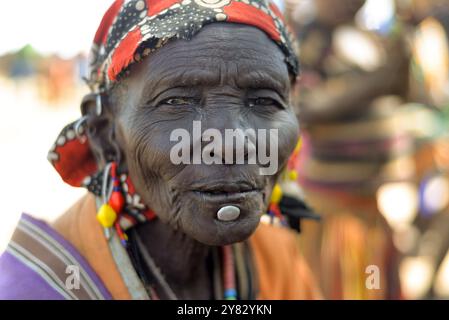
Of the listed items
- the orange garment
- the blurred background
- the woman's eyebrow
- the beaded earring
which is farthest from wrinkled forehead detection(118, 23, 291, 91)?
the blurred background

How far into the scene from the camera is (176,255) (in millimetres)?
2174

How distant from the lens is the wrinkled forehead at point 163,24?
181 cm

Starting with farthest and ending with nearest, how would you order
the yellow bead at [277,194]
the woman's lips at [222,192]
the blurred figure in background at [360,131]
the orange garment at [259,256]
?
the blurred figure in background at [360,131] → the yellow bead at [277,194] → the orange garment at [259,256] → the woman's lips at [222,192]

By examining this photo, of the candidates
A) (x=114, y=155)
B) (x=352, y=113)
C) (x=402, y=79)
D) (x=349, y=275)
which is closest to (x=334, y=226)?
(x=349, y=275)

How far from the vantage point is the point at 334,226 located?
4816 millimetres

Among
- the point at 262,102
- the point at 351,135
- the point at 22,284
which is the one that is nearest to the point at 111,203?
the point at 22,284

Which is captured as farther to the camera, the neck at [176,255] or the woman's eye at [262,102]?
the neck at [176,255]

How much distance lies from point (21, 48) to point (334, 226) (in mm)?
19346

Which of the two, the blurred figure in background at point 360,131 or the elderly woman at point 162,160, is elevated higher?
the blurred figure in background at point 360,131

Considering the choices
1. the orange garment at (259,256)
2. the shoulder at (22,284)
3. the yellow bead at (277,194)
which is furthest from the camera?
the yellow bead at (277,194)

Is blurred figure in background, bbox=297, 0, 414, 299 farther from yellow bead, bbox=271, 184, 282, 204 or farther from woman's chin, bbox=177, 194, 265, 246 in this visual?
woman's chin, bbox=177, 194, 265, 246

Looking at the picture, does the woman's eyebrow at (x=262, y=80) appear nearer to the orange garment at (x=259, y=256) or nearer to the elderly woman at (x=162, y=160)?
the elderly woman at (x=162, y=160)

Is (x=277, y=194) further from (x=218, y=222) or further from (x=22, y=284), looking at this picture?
(x=22, y=284)

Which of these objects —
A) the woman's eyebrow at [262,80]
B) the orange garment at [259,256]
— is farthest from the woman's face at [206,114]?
the orange garment at [259,256]
